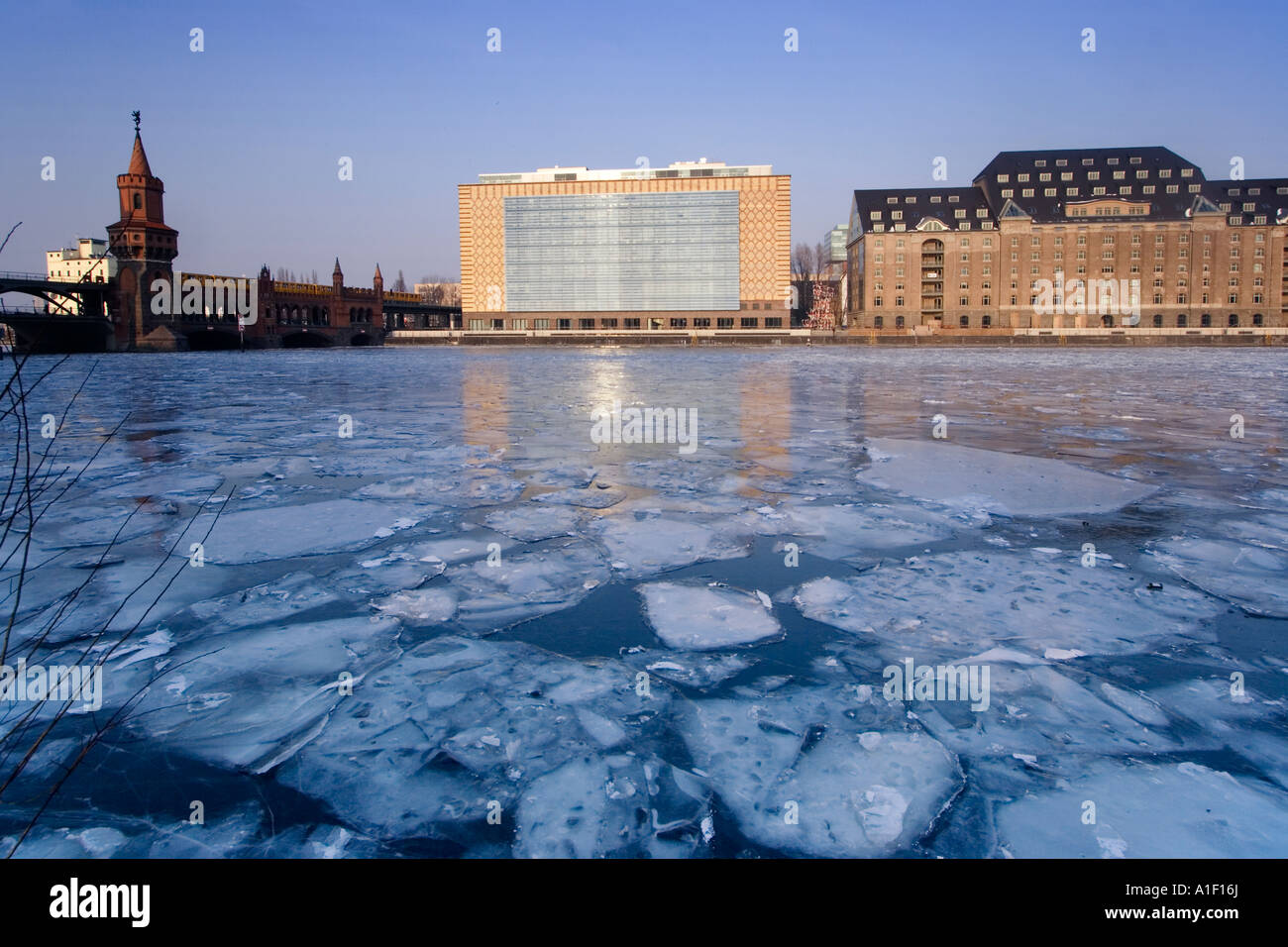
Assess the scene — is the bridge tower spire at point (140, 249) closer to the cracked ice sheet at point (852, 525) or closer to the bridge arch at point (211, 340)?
the bridge arch at point (211, 340)

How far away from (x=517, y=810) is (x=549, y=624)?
1401 mm

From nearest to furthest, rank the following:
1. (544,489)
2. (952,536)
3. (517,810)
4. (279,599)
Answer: (517,810) < (279,599) < (952,536) < (544,489)

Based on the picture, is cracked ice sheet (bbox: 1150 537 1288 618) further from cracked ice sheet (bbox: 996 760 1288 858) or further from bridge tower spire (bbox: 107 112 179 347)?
bridge tower spire (bbox: 107 112 179 347)

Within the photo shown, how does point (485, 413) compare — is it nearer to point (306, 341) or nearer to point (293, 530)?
point (293, 530)

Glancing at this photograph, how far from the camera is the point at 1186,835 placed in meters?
1.99

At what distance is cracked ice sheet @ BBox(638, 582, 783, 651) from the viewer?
11.0 ft

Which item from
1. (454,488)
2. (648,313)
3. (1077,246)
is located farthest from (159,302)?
(1077,246)

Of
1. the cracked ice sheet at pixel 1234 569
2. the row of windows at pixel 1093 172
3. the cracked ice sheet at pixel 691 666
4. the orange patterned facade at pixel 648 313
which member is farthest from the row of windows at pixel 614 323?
the cracked ice sheet at pixel 691 666

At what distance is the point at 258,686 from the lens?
2961 mm

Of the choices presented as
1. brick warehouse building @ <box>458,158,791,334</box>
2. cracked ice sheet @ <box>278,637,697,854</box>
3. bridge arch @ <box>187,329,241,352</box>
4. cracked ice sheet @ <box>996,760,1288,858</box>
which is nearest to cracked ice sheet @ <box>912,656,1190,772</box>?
cracked ice sheet @ <box>996,760,1288,858</box>
